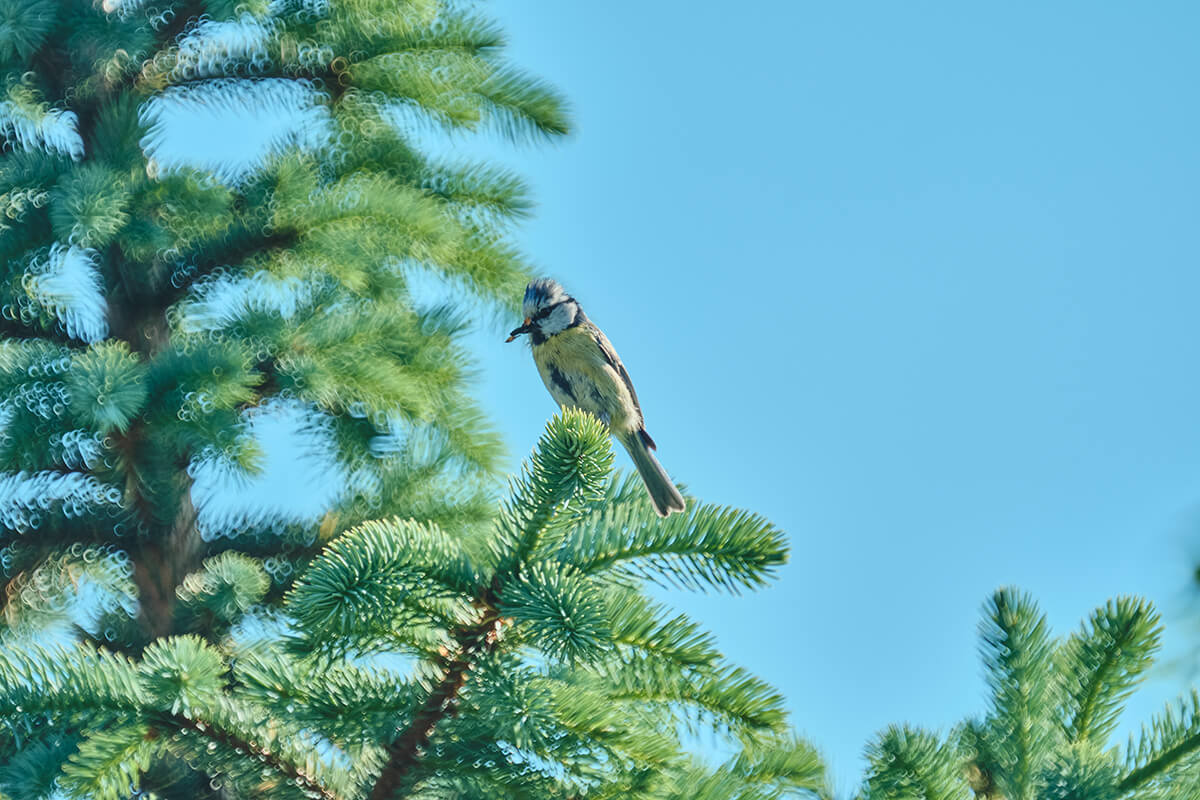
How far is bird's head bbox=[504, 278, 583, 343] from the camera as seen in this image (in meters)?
3.58

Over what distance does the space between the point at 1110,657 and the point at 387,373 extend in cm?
186

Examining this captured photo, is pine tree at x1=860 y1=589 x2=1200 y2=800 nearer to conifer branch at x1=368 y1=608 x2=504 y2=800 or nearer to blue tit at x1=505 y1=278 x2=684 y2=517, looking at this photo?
conifer branch at x1=368 y1=608 x2=504 y2=800

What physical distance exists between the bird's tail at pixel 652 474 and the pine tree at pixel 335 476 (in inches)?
17.8

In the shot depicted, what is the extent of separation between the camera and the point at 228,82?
11.3 ft

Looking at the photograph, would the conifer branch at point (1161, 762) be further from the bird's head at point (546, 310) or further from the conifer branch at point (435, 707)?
the bird's head at point (546, 310)

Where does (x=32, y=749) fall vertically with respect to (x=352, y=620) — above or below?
below

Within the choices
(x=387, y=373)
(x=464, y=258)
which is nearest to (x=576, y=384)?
(x=464, y=258)

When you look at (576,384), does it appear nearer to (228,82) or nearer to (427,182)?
(427,182)

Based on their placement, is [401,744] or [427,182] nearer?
[401,744]

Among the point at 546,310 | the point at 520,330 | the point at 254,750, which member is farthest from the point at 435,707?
the point at 546,310

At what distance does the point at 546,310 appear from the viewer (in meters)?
3.87

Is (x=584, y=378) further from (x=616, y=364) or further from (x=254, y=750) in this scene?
(x=254, y=750)

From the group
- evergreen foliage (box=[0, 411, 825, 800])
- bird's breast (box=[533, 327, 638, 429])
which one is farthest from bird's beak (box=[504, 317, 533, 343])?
evergreen foliage (box=[0, 411, 825, 800])

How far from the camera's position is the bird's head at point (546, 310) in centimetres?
358
